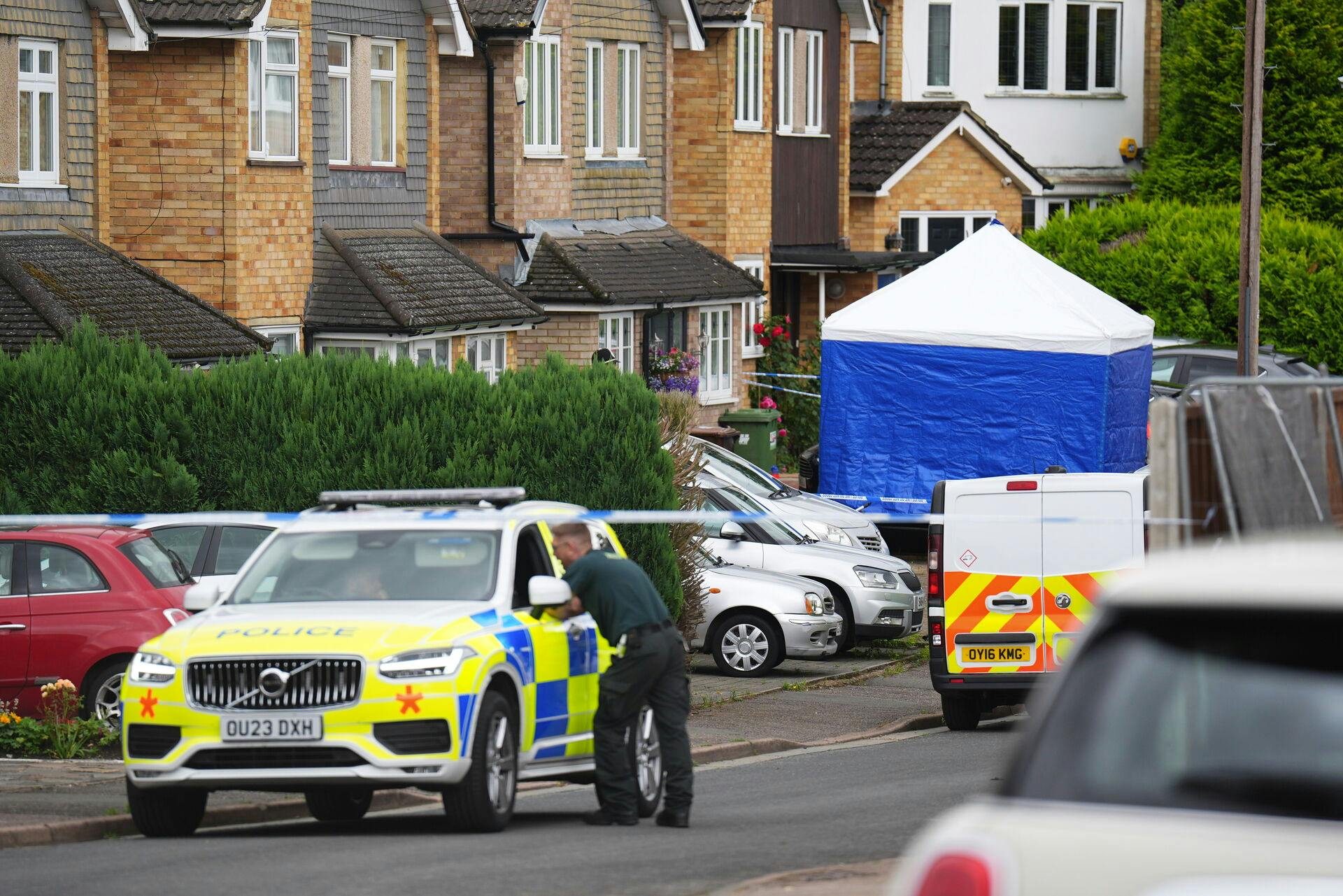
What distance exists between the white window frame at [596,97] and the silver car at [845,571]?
1250 centimetres

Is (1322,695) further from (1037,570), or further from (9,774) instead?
(1037,570)

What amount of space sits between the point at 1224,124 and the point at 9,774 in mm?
34148

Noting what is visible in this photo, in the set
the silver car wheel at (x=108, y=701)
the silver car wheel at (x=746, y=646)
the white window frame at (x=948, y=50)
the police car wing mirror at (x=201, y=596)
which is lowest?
the silver car wheel at (x=746, y=646)

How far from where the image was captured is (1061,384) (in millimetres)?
25281

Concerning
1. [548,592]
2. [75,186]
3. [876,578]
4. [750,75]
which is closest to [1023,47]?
[750,75]

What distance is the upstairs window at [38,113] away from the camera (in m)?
22.7

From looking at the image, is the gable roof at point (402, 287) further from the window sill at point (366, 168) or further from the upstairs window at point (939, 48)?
the upstairs window at point (939, 48)

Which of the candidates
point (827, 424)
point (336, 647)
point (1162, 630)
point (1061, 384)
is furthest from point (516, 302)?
point (1162, 630)

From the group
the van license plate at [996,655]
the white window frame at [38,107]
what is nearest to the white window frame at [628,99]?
the white window frame at [38,107]

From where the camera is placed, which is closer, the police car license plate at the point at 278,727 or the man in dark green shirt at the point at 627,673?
the police car license plate at the point at 278,727

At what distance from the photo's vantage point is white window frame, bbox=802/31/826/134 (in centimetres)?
3869

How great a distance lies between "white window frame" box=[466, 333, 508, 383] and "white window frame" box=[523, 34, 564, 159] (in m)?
3.04

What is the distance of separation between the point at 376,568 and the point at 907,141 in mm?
31966

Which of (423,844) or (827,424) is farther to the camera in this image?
(827,424)
